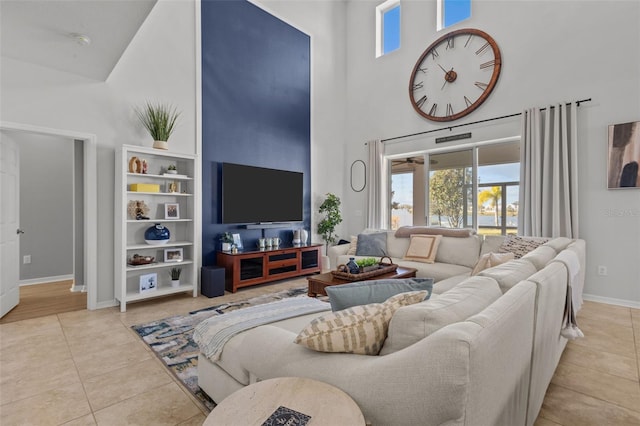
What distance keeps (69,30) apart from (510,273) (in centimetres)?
343

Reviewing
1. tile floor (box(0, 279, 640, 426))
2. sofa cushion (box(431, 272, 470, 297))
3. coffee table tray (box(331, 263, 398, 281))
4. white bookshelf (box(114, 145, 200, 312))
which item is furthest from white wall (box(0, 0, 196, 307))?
sofa cushion (box(431, 272, 470, 297))

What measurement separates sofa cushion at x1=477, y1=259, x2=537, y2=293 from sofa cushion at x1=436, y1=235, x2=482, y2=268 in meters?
2.12

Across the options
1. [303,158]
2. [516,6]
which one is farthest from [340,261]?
[516,6]

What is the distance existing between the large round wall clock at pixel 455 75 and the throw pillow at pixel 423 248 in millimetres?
2100

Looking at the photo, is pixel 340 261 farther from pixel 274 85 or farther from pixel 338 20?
pixel 338 20

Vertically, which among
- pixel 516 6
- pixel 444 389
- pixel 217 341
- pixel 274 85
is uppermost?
pixel 516 6

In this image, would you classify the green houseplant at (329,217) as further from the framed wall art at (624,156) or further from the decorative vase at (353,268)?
the framed wall art at (624,156)

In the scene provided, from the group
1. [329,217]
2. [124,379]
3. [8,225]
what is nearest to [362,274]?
[124,379]

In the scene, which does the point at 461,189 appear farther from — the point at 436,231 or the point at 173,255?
the point at 173,255

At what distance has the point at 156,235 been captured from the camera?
3.79 metres

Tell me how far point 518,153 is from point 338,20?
4.34 m

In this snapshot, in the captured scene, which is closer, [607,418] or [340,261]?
[607,418]

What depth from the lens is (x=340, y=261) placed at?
4500mm

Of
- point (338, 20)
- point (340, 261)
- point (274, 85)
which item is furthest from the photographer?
point (338, 20)
